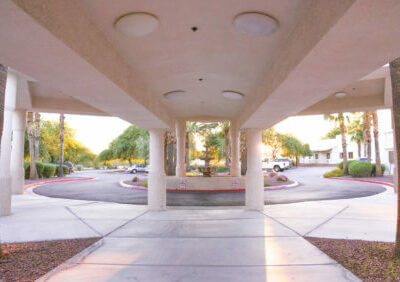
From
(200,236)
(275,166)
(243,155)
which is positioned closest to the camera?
(200,236)

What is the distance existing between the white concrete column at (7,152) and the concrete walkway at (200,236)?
584 mm

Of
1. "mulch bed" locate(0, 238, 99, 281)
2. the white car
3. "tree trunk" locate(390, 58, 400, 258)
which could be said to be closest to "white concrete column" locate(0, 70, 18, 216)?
"mulch bed" locate(0, 238, 99, 281)

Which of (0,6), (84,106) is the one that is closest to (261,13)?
(0,6)

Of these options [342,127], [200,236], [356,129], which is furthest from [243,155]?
[356,129]

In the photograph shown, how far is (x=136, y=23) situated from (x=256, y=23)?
6.16ft

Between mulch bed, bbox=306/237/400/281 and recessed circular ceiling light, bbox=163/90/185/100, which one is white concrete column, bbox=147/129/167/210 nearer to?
recessed circular ceiling light, bbox=163/90/185/100

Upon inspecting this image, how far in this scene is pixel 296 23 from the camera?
4.32m

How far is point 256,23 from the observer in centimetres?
432

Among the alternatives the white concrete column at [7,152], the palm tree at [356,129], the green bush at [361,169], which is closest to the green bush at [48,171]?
the white concrete column at [7,152]

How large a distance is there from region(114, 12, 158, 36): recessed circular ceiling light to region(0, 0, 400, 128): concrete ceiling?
0.11 meters

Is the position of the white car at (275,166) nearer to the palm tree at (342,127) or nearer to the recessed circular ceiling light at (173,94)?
the palm tree at (342,127)

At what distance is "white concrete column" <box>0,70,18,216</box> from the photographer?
9.44m

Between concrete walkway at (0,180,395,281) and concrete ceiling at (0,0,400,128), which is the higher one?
concrete ceiling at (0,0,400,128)

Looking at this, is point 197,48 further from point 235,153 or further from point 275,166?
point 275,166
